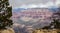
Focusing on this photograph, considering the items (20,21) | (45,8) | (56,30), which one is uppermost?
(45,8)

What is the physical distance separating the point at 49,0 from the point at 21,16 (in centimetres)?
31

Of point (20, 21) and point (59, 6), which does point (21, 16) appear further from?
point (59, 6)

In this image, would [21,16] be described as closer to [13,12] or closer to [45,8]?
[13,12]

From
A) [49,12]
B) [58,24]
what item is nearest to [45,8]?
[49,12]

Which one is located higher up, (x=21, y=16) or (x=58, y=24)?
(x=21, y=16)

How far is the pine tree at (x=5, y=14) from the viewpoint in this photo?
166 centimetres

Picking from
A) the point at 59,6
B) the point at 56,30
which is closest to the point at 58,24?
the point at 56,30

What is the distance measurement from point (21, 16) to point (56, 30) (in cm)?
36

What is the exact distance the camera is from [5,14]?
1672 millimetres

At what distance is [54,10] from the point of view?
167 centimetres

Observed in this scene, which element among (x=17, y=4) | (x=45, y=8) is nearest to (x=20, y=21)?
(x=17, y=4)

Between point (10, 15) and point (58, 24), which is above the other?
point (10, 15)

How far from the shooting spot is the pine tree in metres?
1.66

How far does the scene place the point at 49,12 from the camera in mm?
1669
